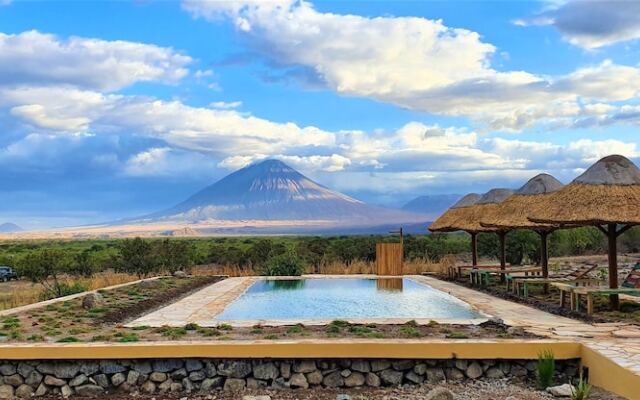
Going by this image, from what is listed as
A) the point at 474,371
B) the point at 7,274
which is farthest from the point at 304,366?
the point at 7,274

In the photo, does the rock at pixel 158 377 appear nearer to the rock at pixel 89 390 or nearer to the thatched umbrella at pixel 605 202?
the rock at pixel 89 390

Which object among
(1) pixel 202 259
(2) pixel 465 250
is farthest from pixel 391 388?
(2) pixel 465 250

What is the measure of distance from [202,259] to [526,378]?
21.4 m

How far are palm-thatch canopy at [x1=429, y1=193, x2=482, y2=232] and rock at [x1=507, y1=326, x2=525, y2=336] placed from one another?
874 cm

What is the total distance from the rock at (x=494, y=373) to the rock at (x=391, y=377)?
86 cm

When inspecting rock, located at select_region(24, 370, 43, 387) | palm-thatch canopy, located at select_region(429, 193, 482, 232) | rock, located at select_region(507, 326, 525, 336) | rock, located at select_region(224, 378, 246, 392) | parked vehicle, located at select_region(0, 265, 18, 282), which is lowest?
parked vehicle, located at select_region(0, 265, 18, 282)

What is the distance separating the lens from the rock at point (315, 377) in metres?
6.41

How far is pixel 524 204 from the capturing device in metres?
13.0

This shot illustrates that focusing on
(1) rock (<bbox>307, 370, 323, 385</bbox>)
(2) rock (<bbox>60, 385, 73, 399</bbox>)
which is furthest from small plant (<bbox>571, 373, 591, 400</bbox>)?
(2) rock (<bbox>60, 385, 73, 399</bbox>)

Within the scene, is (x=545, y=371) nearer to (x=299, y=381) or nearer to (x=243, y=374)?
(x=299, y=381)

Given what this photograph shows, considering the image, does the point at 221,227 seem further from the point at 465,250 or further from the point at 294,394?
the point at 294,394

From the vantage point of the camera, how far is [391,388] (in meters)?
6.35

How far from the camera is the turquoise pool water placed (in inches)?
407

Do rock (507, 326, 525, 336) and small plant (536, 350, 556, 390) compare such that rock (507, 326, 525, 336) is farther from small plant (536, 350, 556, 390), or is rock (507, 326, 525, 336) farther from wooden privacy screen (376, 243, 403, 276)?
wooden privacy screen (376, 243, 403, 276)
